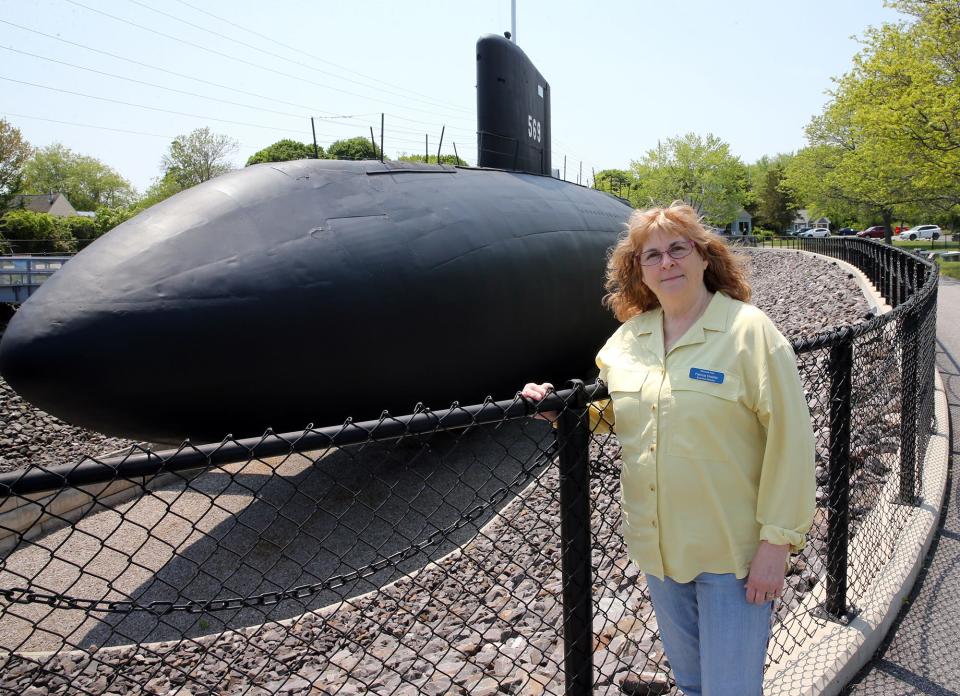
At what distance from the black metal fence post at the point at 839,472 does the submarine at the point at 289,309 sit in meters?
3.29

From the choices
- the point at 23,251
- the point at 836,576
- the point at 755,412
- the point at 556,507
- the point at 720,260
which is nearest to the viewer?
the point at 755,412

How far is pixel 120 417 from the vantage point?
5430mm

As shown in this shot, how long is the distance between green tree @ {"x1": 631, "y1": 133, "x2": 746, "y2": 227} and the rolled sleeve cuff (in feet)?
214

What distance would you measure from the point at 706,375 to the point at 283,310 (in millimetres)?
4168

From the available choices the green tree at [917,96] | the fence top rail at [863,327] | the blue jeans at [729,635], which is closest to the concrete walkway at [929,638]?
the blue jeans at [729,635]

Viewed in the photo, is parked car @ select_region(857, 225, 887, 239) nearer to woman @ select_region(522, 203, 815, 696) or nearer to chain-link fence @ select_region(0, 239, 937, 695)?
chain-link fence @ select_region(0, 239, 937, 695)

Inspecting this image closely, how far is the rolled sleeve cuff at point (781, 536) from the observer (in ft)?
6.72

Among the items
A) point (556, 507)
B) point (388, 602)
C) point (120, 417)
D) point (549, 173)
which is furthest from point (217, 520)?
point (549, 173)

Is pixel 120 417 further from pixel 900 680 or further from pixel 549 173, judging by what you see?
pixel 549 173

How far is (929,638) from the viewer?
3.55 m

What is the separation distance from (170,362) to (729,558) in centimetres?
452

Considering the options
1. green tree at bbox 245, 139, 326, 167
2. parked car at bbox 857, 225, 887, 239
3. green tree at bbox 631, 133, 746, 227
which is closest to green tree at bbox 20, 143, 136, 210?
green tree at bbox 245, 139, 326, 167

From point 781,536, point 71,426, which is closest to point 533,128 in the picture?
point 71,426

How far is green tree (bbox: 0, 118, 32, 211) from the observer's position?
1747 inches
